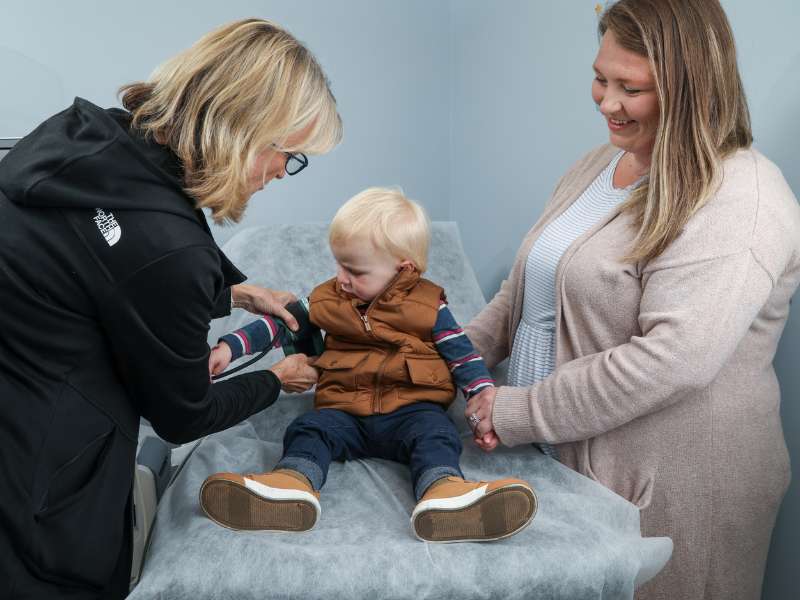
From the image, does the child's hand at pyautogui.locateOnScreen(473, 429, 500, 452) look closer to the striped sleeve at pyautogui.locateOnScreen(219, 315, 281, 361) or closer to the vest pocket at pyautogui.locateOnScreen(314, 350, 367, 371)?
the vest pocket at pyautogui.locateOnScreen(314, 350, 367, 371)

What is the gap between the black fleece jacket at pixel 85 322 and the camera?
1.00m

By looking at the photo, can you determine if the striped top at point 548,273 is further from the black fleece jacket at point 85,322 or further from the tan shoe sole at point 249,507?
the black fleece jacket at point 85,322

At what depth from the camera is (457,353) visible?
1622mm

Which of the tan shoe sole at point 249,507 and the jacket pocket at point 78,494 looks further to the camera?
the tan shoe sole at point 249,507

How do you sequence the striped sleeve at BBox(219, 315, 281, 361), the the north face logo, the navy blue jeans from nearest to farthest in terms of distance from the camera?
the the north face logo → the navy blue jeans → the striped sleeve at BBox(219, 315, 281, 361)

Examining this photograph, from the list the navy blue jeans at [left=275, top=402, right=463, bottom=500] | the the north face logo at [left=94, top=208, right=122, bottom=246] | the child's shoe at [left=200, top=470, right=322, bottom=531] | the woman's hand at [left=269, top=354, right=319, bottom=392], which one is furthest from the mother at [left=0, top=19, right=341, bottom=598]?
the woman's hand at [left=269, top=354, right=319, bottom=392]

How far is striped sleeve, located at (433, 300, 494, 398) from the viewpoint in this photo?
5.27 ft

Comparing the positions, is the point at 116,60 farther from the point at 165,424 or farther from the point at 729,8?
the point at 729,8

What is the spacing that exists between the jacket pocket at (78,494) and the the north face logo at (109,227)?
0.22 meters

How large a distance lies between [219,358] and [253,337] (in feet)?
0.29

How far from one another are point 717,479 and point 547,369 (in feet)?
1.22

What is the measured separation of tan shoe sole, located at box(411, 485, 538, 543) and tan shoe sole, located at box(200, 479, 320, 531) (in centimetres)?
19

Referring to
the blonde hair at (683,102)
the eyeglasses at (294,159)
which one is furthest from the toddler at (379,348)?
the blonde hair at (683,102)

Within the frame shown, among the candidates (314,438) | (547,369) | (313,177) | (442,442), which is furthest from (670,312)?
(313,177)
